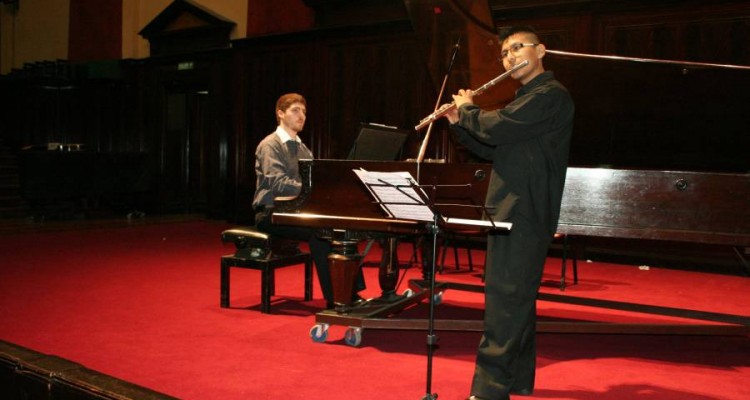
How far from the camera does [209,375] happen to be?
3285 mm

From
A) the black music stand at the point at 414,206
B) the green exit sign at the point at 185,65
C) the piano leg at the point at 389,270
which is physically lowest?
the piano leg at the point at 389,270

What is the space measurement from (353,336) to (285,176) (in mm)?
1299

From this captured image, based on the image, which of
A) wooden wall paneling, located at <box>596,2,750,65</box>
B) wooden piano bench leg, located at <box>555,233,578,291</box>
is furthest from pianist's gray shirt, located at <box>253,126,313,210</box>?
wooden wall paneling, located at <box>596,2,750,65</box>

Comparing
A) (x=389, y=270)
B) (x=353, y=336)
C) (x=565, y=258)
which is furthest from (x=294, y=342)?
(x=565, y=258)

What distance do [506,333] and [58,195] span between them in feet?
27.9

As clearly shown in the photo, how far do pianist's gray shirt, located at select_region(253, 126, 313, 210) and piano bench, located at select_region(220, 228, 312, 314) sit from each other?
0.23 m

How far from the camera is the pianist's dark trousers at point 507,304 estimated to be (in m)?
2.79

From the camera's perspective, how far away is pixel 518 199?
2.81 metres

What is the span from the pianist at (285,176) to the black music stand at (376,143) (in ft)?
1.69

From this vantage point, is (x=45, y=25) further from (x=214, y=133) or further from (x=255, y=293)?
(x=255, y=293)

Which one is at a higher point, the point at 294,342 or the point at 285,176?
the point at 285,176

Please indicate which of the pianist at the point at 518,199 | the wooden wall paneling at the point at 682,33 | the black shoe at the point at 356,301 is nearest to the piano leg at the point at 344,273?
the black shoe at the point at 356,301

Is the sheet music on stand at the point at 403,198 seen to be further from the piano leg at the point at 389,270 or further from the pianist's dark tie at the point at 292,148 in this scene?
the pianist's dark tie at the point at 292,148

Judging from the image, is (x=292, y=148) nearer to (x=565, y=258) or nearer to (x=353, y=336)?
(x=353, y=336)
